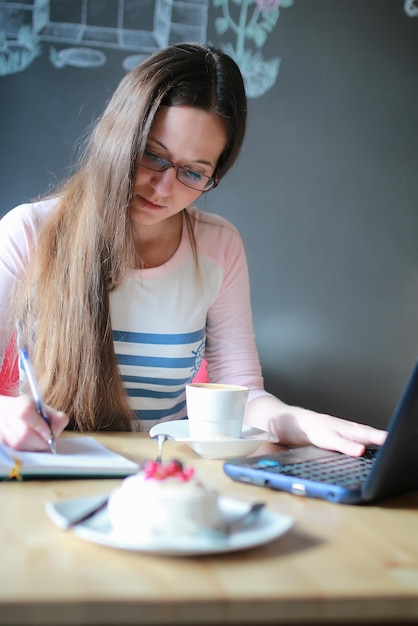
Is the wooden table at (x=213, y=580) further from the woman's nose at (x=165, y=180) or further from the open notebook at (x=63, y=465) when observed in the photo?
the woman's nose at (x=165, y=180)

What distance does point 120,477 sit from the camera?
34.1 inches

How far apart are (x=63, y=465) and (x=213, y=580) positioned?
35 centimetres

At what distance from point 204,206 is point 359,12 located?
0.90 m

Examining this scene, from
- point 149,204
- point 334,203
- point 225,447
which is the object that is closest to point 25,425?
point 225,447

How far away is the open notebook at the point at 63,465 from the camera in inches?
32.6

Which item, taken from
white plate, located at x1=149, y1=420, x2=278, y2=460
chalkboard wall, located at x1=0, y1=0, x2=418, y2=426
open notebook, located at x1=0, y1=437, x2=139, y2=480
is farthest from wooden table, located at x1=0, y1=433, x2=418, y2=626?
chalkboard wall, located at x1=0, y1=0, x2=418, y2=426

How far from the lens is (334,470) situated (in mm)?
913

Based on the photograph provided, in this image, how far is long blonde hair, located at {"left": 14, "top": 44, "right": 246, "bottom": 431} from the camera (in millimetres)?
1277

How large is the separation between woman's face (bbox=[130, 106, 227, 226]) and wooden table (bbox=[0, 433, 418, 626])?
2.49 ft

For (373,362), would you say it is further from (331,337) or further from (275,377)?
(275,377)

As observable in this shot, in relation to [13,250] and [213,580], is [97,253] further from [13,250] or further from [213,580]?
[213,580]

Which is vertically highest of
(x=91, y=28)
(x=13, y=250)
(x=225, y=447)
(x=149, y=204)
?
(x=91, y=28)

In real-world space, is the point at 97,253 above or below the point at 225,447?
above

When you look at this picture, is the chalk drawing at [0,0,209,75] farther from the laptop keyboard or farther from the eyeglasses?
the laptop keyboard
